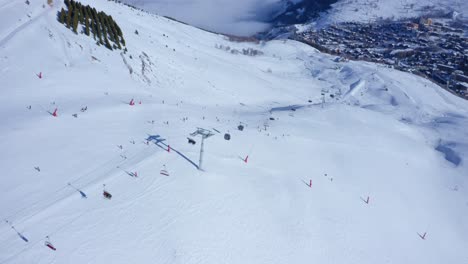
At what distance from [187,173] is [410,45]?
11707 cm

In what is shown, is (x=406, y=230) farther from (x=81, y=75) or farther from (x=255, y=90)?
(x=255, y=90)

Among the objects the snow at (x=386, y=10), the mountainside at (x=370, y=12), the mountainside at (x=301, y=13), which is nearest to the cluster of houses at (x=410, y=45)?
the mountainside at (x=370, y=12)

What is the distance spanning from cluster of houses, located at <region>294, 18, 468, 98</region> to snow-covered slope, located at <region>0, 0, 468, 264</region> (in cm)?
4932

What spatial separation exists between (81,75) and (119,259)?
14.3 metres

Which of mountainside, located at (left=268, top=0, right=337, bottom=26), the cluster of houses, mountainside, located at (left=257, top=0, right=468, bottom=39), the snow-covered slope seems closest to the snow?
mountainside, located at (left=257, top=0, right=468, bottom=39)

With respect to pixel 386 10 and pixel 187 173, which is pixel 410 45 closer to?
pixel 386 10

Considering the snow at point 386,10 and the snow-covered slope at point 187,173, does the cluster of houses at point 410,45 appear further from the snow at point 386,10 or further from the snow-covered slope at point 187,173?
the snow-covered slope at point 187,173

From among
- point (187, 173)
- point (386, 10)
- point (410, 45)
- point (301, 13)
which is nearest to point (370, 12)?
point (386, 10)

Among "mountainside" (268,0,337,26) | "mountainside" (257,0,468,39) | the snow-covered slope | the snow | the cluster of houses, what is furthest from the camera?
"mountainside" (268,0,337,26)

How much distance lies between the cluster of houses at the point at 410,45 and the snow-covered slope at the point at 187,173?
4932 centimetres

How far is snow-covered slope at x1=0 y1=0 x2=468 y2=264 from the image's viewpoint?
9555 millimetres

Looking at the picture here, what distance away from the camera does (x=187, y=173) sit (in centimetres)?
1280

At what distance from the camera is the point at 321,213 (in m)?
13.3

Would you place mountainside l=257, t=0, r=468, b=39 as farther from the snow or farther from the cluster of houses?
the cluster of houses
